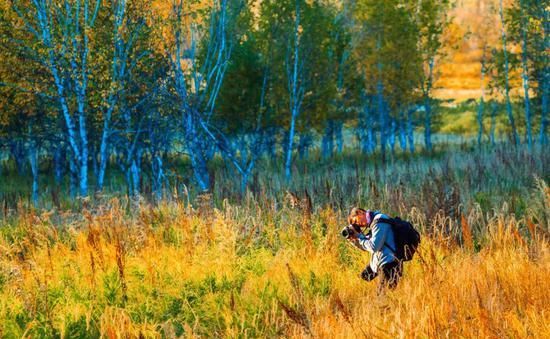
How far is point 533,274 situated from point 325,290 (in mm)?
2040

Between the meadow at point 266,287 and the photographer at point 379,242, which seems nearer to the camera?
the meadow at point 266,287

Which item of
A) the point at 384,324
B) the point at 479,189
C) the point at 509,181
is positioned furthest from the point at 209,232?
the point at 509,181

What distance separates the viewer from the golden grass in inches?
169

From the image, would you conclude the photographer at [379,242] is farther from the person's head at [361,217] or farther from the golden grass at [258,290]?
the golden grass at [258,290]

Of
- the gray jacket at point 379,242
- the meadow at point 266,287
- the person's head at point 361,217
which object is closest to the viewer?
the meadow at point 266,287

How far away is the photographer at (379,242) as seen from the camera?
5230mm

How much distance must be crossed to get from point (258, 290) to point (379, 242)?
1.38m

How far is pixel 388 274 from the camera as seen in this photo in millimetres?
5410

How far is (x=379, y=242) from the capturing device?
5.22 meters

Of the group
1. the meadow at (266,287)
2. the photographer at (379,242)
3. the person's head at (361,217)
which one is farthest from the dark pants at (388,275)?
the person's head at (361,217)

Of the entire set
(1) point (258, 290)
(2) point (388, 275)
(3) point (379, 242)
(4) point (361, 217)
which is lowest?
(1) point (258, 290)

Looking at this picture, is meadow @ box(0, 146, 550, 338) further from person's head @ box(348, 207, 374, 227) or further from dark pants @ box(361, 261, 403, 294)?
person's head @ box(348, 207, 374, 227)

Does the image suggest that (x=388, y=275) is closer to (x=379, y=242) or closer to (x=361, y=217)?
(x=379, y=242)

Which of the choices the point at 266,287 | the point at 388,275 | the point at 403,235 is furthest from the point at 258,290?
the point at 403,235
